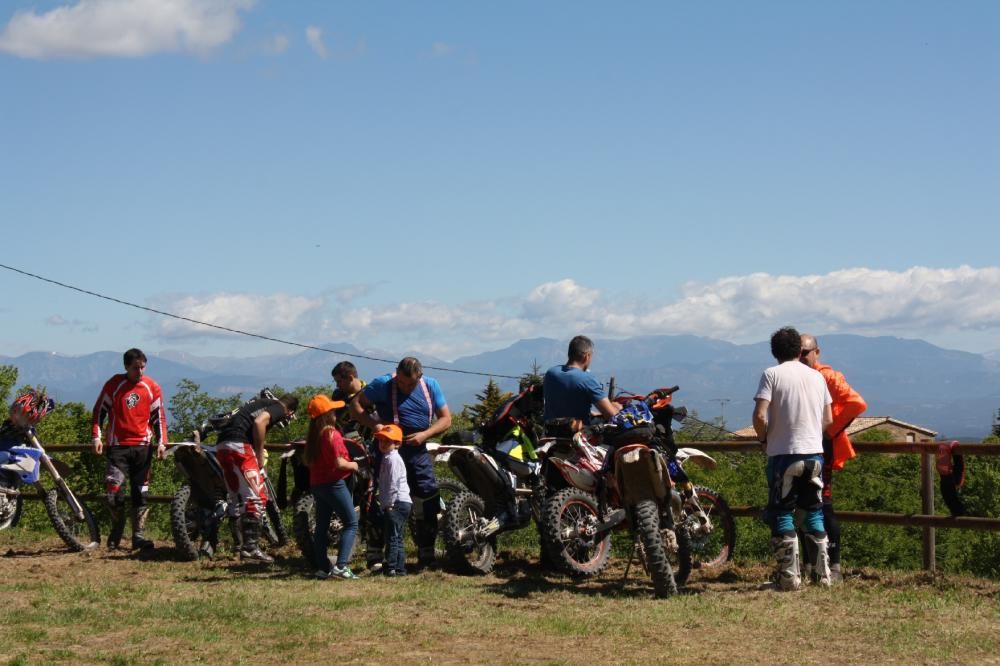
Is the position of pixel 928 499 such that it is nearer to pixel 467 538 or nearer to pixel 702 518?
pixel 702 518

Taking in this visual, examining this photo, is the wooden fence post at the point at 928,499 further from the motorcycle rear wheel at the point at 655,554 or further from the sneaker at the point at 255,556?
the sneaker at the point at 255,556

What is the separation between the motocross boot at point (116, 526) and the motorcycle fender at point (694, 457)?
5846mm

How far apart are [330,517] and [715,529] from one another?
130 inches

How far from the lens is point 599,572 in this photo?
34.3ft

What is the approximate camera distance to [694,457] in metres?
11.4

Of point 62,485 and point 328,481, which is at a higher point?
point 328,481

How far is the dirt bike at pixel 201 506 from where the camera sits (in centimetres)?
1212

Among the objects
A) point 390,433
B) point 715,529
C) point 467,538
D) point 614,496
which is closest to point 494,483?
point 467,538

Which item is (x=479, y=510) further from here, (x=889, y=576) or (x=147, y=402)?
(x=147, y=402)

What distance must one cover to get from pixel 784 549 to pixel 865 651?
208cm

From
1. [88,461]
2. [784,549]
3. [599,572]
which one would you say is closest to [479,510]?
[599,572]

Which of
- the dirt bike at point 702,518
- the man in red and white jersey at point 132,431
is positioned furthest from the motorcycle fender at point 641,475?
the man in red and white jersey at point 132,431

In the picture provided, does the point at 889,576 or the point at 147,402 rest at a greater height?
the point at 147,402

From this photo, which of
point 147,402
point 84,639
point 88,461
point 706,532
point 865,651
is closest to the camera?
point 865,651
